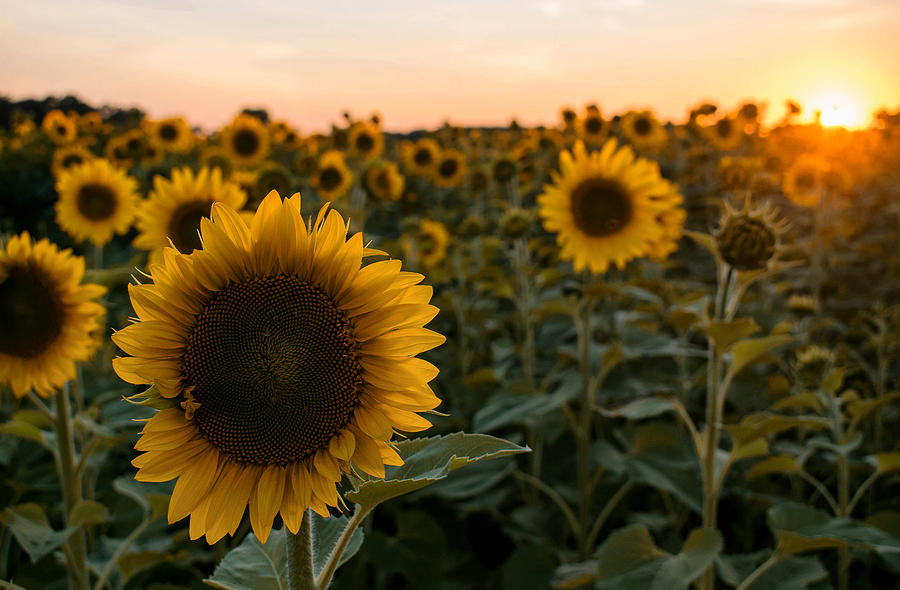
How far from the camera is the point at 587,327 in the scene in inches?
118

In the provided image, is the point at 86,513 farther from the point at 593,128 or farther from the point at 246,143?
the point at 593,128

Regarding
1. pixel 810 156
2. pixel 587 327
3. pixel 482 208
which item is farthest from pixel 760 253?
pixel 810 156

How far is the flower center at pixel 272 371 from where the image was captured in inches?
43.5

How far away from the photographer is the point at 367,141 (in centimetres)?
728

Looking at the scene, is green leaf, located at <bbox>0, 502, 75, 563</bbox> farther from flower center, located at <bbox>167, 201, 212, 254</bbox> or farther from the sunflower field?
flower center, located at <bbox>167, 201, 212, 254</bbox>

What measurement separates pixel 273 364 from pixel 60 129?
11225mm

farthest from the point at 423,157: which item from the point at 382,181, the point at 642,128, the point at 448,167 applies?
the point at 642,128

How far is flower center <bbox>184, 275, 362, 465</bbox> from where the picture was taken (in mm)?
1105

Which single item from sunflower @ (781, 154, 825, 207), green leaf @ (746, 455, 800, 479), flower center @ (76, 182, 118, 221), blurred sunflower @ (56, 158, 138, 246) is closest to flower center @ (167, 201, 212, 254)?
blurred sunflower @ (56, 158, 138, 246)

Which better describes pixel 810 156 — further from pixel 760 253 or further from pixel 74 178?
pixel 74 178

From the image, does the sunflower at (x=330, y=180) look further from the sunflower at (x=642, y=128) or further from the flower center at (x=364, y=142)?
the sunflower at (x=642, y=128)

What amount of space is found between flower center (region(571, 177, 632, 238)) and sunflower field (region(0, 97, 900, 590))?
0.04 ft

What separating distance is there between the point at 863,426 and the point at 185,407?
3883 millimetres

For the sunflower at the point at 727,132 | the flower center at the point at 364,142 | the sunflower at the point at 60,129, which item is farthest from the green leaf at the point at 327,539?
the sunflower at the point at 60,129
